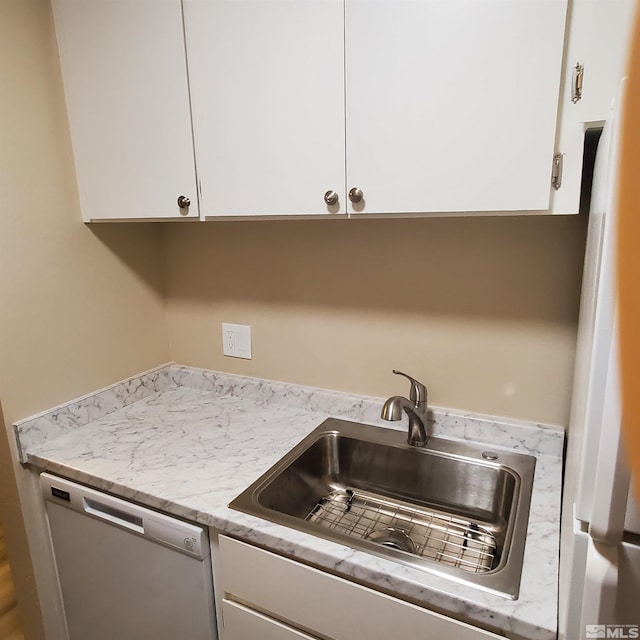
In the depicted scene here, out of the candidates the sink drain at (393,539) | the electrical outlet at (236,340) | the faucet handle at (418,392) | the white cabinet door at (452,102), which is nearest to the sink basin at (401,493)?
the sink drain at (393,539)

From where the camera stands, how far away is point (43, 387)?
134cm

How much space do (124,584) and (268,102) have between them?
1.31m

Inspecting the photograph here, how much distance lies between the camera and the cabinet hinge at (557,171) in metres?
0.86

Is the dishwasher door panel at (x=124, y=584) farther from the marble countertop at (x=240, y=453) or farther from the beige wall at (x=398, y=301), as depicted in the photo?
the beige wall at (x=398, y=301)

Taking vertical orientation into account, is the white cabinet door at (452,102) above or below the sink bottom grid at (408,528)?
above

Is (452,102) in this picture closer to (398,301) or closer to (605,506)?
(398,301)

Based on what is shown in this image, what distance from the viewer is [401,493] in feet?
4.33

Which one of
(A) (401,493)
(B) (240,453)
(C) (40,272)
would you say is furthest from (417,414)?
(C) (40,272)

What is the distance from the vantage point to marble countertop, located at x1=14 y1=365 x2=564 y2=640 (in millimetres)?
805

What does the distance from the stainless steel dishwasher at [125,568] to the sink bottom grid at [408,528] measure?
0.34 m

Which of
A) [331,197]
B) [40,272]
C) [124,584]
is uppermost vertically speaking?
[331,197]

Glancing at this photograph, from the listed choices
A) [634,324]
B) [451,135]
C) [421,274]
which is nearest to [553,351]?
[421,274]

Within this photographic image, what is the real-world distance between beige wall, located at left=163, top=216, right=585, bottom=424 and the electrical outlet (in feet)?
0.08

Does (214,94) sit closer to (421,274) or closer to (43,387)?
(421,274)
